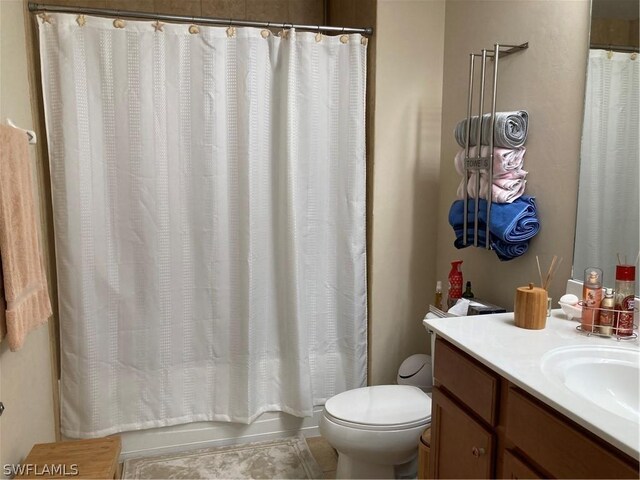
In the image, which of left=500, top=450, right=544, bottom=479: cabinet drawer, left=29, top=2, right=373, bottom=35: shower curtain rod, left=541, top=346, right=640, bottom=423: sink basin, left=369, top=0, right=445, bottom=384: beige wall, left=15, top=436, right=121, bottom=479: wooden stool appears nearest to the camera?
left=500, top=450, right=544, bottom=479: cabinet drawer

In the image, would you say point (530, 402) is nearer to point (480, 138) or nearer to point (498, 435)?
point (498, 435)

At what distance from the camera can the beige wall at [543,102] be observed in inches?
66.6

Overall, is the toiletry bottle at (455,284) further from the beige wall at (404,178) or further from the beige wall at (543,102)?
the beige wall at (404,178)

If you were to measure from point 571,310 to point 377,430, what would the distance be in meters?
0.80

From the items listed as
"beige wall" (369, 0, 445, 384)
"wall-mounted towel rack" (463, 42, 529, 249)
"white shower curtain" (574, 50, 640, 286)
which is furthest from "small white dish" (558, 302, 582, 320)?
"beige wall" (369, 0, 445, 384)

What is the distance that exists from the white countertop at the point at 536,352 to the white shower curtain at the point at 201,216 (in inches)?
39.8

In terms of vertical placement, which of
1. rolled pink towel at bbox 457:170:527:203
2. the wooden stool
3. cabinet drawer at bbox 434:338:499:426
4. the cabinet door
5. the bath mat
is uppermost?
rolled pink towel at bbox 457:170:527:203

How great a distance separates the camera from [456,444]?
57.3 inches

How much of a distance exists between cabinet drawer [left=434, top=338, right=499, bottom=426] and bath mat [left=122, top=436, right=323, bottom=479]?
1059mm

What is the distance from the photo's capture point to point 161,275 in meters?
2.31

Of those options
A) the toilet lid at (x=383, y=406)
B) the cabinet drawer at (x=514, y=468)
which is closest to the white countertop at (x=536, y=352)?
the cabinet drawer at (x=514, y=468)

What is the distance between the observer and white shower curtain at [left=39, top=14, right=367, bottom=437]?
216cm

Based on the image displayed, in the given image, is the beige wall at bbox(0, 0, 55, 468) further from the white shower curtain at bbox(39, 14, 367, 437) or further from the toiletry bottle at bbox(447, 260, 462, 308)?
the toiletry bottle at bbox(447, 260, 462, 308)

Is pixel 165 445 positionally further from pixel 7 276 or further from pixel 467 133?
pixel 467 133
